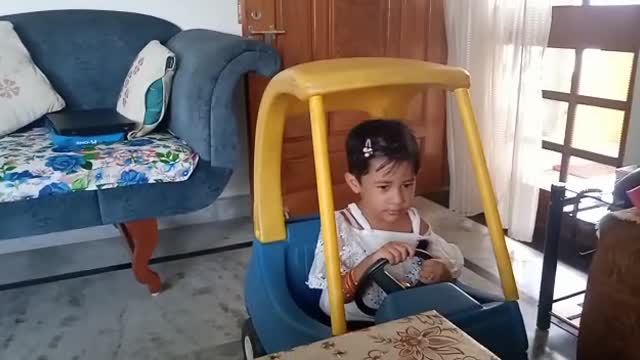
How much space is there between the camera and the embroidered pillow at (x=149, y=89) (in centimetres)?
196

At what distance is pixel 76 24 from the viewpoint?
2207mm

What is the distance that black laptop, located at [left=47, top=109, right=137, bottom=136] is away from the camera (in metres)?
1.83

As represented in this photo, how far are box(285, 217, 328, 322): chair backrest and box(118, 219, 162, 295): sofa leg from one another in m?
0.63

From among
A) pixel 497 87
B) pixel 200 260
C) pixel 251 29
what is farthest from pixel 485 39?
pixel 200 260

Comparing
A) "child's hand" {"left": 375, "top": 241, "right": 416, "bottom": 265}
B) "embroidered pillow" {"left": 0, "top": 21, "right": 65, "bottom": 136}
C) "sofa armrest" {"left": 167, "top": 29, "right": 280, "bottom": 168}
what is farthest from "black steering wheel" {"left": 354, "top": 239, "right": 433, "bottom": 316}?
"embroidered pillow" {"left": 0, "top": 21, "right": 65, "bottom": 136}

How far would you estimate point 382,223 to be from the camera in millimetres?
1359

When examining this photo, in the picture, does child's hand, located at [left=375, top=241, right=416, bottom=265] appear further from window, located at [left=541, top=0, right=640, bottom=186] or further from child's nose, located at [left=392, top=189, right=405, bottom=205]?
window, located at [left=541, top=0, right=640, bottom=186]

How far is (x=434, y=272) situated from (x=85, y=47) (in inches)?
65.1

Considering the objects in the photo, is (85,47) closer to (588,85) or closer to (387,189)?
(387,189)

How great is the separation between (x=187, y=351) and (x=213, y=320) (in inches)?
7.0

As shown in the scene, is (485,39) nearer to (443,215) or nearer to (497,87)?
(497,87)

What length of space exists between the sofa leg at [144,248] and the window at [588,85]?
1.59 meters

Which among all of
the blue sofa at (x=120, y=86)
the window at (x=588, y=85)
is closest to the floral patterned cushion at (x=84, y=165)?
the blue sofa at (x=120, y=86)

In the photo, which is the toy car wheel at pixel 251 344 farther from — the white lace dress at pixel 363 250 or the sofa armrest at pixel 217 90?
the sofa armrest at pixel 217 90
